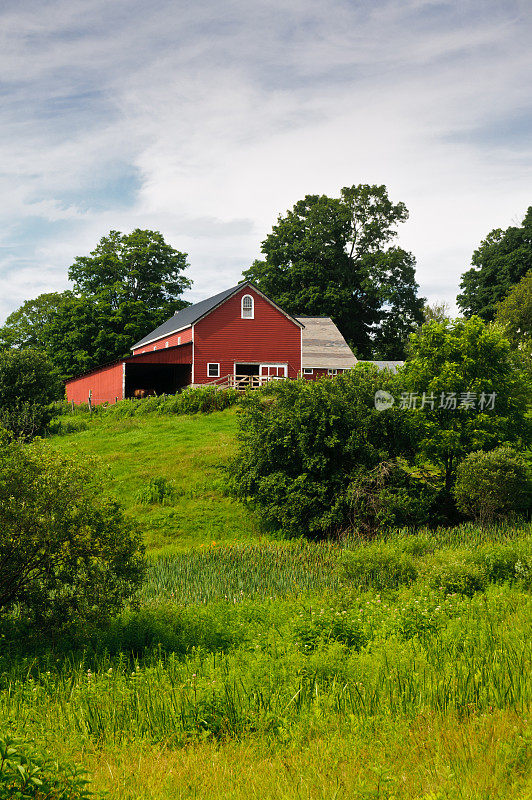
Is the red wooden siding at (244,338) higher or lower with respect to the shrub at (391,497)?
higher

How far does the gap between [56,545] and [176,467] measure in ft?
49.4

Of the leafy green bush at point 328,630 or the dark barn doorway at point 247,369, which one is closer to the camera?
the leafy green bush at point 328,630

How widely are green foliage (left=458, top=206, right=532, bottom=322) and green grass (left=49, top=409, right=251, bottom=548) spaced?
114 ft

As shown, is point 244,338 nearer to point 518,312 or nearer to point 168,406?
point 168,406

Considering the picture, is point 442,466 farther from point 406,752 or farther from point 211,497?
point 406,752

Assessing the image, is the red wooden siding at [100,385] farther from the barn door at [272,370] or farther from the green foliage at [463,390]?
the green foliage at [463,390]

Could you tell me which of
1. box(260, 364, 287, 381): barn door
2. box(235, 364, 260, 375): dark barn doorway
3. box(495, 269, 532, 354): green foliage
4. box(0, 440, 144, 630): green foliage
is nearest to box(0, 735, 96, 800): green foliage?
box(0, 440, 144, 630): green foliage

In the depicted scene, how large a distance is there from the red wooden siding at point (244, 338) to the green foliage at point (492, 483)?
26.9 meters

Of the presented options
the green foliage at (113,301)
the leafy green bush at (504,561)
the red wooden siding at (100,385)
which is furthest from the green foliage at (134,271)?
the leafy green bush at (504,561)

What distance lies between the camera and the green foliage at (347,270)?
61438mm

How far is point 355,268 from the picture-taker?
62.9m

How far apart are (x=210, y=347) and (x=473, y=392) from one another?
25.1 metres

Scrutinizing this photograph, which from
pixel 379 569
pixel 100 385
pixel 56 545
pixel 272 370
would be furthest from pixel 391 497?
pixel 100 385

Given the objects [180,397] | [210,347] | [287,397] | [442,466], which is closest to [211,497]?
[287,397]
